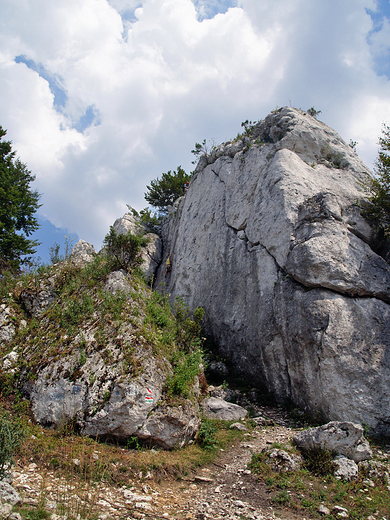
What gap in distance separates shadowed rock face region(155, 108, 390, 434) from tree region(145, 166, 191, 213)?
12.0 m

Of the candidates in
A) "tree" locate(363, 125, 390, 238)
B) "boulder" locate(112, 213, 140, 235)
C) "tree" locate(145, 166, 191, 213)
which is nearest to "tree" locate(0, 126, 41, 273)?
"boulder" locate(112, 213, 140, 235)

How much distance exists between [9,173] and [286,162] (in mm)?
18300

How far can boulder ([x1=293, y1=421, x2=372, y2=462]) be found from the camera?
7637 millimetres

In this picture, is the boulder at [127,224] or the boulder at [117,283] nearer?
the boulder at [117,283]

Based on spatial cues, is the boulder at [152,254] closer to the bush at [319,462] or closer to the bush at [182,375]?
the bush at [182,375]

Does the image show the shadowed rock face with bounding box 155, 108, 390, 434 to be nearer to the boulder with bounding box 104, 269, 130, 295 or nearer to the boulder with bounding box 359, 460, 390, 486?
the boulder with bounding box 359, 460, 390, 486

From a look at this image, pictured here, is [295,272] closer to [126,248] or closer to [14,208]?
[126,248]

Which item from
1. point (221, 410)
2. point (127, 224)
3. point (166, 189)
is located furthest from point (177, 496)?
point (166, 189)

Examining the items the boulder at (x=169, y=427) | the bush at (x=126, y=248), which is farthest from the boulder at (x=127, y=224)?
the boulder at (x=169, y=427)

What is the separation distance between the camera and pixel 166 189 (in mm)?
32719

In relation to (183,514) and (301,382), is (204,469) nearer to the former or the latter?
(183,514)

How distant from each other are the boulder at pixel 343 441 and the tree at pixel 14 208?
57.0 feet

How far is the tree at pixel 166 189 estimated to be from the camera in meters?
32.7

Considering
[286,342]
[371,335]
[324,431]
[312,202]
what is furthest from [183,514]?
[312,202]
